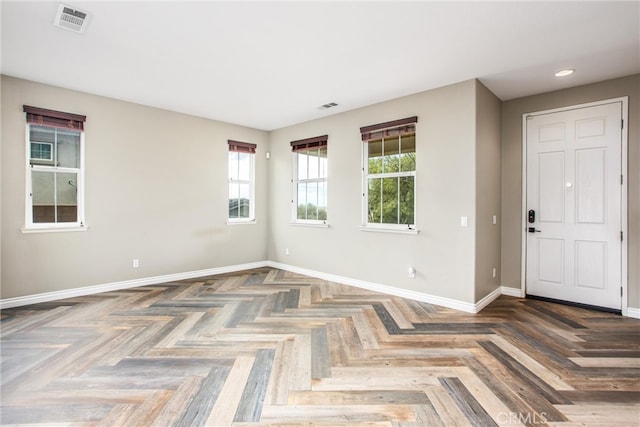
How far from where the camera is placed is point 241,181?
5.63 meters

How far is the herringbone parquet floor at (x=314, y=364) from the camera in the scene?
1790 mm

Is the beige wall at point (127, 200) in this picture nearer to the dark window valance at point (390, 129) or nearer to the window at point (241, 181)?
the window at point (241, 181)

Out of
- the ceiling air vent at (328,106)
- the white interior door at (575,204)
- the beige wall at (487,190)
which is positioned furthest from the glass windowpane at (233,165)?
the white interior door at (575,204)

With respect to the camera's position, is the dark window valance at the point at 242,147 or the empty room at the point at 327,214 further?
the dark window valance at the point at 242,147

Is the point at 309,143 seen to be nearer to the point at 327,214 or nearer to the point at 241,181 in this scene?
the point at 327,214

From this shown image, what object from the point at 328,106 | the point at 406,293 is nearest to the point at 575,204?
the point at 406,293

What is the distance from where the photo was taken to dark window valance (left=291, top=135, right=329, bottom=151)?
4.99 meters

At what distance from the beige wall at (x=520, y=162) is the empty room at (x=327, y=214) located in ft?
0.07

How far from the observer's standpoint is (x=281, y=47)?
276 cm

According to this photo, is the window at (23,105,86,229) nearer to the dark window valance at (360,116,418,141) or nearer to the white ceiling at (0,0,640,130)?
the white ceiling at (0,0,640,130)

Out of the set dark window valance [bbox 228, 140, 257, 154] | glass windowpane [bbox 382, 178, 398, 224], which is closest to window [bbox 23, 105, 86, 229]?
dark window valance [bbox 228, 140, 257, 154]

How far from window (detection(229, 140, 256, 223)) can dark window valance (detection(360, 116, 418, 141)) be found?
2356mm

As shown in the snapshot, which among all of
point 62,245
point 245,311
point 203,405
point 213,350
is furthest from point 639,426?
point 62,245

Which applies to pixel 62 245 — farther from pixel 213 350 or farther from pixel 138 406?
pixel 138 406
